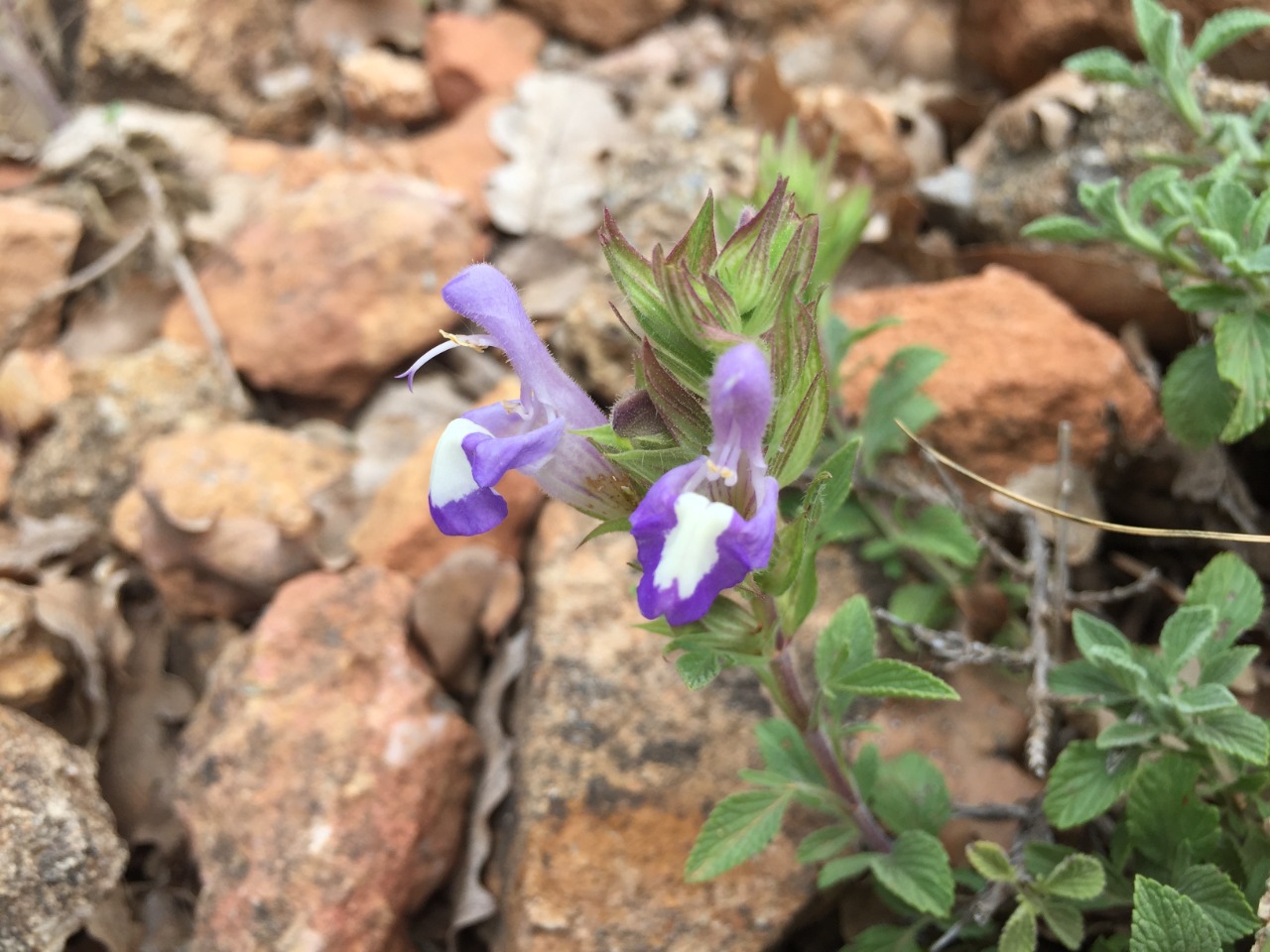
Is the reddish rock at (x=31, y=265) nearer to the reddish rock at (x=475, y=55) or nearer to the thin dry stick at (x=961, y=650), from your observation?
the reddish rock at (x=475, y=55)

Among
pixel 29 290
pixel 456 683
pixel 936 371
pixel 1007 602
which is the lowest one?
pixel 456 683

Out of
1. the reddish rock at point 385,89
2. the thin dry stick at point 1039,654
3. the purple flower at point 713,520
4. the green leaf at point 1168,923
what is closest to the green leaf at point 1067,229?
the thin dry stick at point 1039,654

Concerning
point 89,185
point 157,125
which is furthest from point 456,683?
point 157,125

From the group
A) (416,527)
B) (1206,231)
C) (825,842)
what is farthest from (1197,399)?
(416,527)

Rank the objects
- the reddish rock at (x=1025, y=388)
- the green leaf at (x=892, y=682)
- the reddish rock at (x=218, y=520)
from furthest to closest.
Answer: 1. the reddish rock at (x=218, y=520)
2. the reddish rock at (x=1025, y=388)
3. the green leaf at (x=892, y=682)

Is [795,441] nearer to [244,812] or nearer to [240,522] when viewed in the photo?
[244,812]

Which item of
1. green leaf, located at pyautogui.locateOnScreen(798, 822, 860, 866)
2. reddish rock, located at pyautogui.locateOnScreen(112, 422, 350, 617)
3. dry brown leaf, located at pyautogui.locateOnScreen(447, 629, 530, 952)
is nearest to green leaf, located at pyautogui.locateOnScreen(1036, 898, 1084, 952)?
green leaf, located at pyautogui.locateOnScreen(798, 822, 860, 866)

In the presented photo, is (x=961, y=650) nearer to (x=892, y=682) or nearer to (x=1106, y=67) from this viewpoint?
(x=892, y=682)

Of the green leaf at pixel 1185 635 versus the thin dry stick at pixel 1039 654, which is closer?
the green leaf at pixel 1185 635
